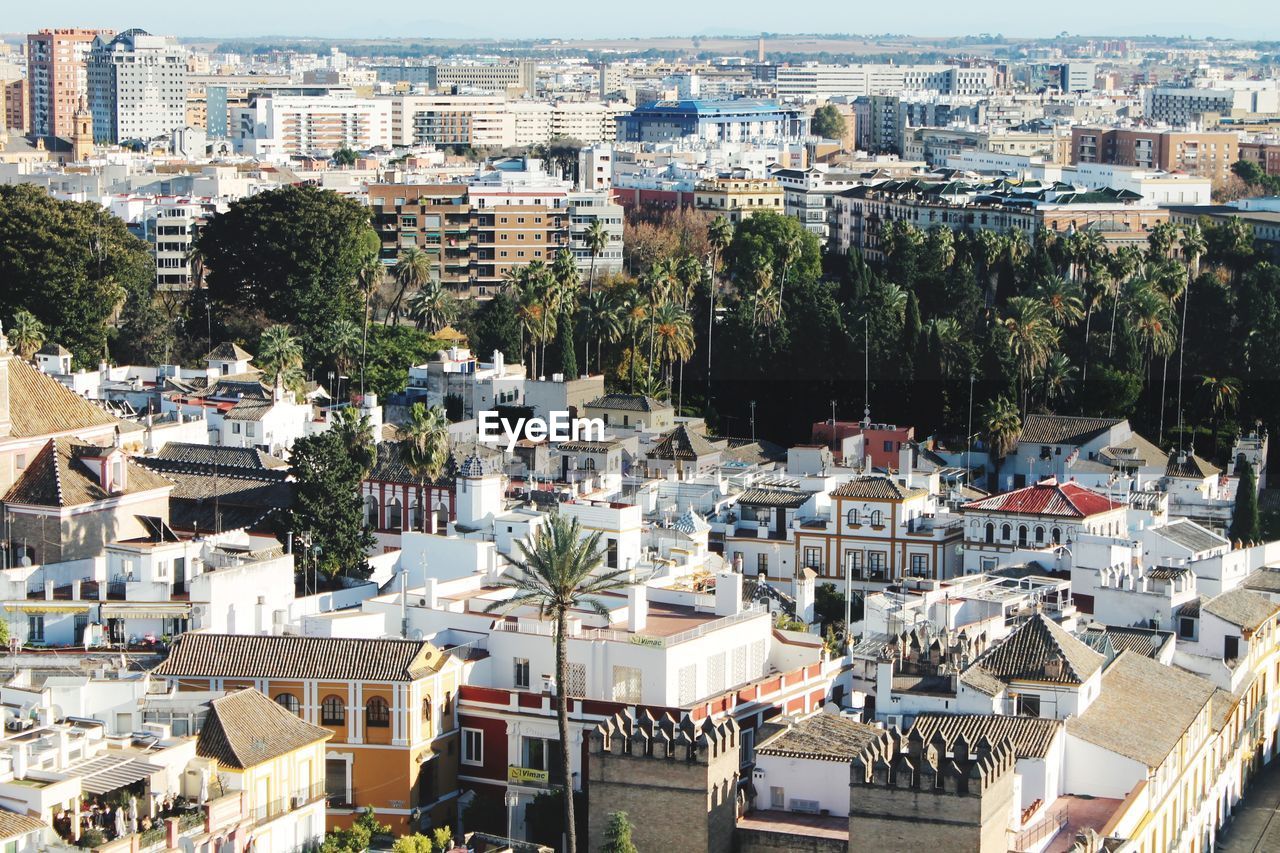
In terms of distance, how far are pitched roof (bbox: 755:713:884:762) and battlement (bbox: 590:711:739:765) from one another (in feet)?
3.53

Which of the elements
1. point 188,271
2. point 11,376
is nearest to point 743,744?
point 11,376

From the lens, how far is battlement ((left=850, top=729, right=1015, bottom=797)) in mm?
41750

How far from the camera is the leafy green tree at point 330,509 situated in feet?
211

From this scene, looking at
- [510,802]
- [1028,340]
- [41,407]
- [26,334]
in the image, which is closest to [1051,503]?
[1028,340]

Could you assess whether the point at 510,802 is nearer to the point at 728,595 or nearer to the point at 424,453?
the point at 728,595

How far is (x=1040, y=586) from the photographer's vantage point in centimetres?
6034

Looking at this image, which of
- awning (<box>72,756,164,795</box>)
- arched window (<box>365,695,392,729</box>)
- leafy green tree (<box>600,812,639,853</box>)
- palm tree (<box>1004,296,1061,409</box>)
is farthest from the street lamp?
palm tree (<box>1004,296,1061,409</box>)

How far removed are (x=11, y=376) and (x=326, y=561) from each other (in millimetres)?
9655

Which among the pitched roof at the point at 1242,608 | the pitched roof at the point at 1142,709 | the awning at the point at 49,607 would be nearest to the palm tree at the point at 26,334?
the awning at the point at 49,607

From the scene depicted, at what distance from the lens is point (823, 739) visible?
46.5 m

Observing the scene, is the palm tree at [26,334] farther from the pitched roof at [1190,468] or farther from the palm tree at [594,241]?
the pitched roof at [1190,468]

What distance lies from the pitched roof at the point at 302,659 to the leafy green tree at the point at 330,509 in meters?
12.4

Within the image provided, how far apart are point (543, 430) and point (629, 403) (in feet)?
21.9

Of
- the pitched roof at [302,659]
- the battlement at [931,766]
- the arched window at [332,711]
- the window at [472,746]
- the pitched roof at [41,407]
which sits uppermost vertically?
the pitched roof at [41,407]
